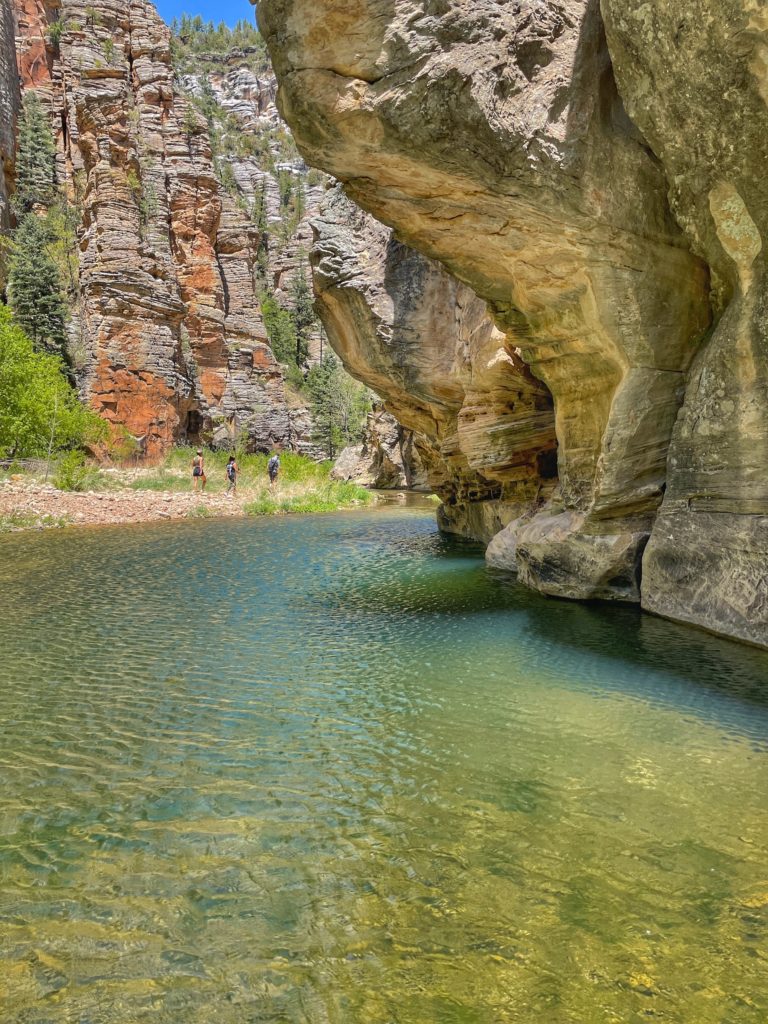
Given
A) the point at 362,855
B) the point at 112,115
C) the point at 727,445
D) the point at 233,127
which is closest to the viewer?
the point at 362,855

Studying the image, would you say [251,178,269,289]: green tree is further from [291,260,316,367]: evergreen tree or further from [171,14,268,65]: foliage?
[171,14,268,65]: foliage

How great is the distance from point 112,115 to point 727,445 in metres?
41.0

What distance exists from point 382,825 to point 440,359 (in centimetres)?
1278

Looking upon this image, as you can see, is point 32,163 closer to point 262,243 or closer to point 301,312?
point 301,312

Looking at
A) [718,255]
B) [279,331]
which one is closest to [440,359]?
[718,255]

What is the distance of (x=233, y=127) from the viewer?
227ft

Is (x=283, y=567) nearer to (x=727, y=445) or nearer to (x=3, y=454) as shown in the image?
(x=727, y=445)

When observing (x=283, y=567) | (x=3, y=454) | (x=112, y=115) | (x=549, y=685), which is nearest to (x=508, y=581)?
(x=283, y=567)

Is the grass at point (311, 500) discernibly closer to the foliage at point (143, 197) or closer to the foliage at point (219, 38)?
the foliage at point (143, 197)

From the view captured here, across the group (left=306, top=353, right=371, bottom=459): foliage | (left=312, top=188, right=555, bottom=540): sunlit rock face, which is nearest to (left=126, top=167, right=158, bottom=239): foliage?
(left=306, top=353, right=371, bottom=459): foliage

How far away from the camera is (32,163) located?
37031mm

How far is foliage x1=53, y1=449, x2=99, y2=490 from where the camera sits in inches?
989

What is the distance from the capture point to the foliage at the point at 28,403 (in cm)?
2641

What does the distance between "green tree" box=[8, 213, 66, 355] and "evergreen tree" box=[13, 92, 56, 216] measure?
2.99m
